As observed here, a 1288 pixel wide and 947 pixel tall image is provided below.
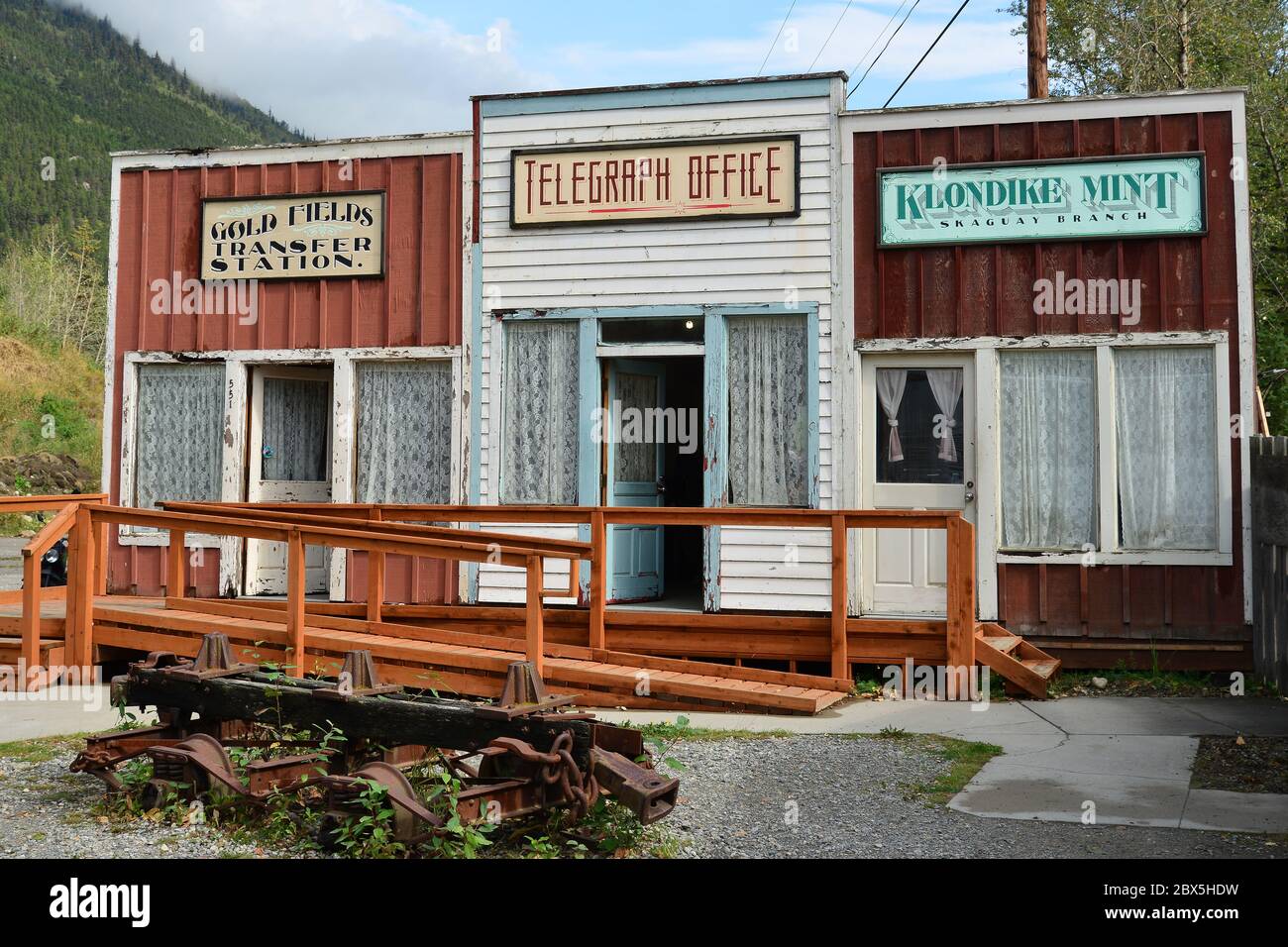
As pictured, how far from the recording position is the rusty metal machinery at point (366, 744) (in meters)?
5.10

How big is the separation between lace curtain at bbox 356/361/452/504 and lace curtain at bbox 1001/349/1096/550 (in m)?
4.77

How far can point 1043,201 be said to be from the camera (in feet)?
33.9

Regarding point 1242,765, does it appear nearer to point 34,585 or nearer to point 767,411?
point 767,411

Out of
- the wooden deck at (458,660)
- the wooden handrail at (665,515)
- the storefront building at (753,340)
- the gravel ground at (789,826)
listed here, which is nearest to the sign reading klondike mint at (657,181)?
the storefront building at (753,340)

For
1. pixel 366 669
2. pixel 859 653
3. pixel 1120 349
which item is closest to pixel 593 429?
pixel 859 653

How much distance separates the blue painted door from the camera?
37.0ft

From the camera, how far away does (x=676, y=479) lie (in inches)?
559

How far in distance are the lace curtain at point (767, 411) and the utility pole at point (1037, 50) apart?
480 centimetres


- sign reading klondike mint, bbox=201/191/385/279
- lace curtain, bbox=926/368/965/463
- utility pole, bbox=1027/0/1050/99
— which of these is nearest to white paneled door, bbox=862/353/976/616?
lace curtain, bbox=926/368/965/463

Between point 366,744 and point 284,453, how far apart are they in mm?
6668

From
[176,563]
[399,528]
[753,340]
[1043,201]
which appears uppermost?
[1043,201]

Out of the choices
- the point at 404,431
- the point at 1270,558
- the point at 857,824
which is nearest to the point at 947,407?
the point at 1270,558

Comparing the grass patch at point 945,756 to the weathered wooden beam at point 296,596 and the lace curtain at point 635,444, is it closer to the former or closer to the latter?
the weathered wooden beam at point 296,596

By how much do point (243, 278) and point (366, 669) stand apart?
677cm
